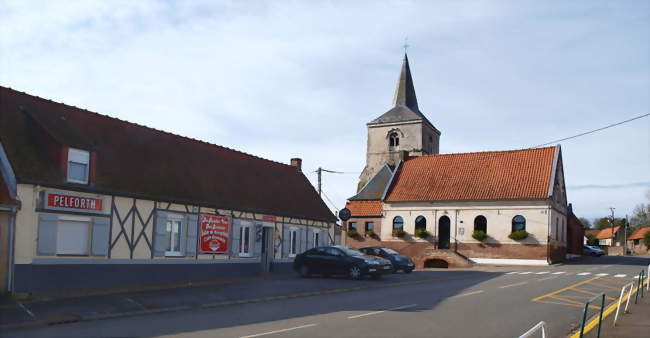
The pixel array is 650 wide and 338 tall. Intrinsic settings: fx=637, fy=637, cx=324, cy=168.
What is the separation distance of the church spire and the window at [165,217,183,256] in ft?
163

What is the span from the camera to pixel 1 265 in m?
17.1

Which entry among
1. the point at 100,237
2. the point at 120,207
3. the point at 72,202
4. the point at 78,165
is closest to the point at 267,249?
the point at 120,207

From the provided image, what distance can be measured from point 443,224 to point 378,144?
23985 millimetres

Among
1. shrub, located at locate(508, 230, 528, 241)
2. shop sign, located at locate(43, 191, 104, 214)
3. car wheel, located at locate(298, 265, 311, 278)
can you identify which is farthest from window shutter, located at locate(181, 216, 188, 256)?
shrub, located at locate(508, 230, 528, 241)

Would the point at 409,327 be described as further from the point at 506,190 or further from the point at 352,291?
the point at 506,190

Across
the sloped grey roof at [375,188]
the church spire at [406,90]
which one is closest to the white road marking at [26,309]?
the sloped grey roof at [375,188]

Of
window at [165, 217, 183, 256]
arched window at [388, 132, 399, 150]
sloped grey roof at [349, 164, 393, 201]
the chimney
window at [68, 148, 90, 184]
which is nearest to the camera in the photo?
window at [68, 148, 90, 184]

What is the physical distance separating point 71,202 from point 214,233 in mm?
7028

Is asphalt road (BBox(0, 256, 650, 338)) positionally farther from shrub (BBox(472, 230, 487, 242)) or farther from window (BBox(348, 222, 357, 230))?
window (BBox(348, 222, 357, 230))

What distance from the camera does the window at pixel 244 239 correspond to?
2686cm

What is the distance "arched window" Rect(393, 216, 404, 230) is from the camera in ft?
155

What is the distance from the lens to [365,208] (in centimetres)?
4991

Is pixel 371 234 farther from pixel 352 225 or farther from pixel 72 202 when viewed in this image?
pixel 72 202

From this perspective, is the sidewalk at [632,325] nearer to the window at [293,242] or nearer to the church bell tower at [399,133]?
the window at [293,242]
